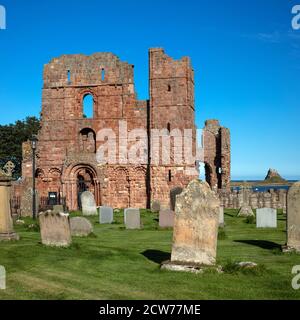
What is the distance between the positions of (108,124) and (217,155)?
35.7ft

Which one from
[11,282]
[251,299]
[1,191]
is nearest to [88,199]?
[1,191]

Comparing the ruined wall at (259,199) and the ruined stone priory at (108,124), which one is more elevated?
the ruined stone priory at (108,124)

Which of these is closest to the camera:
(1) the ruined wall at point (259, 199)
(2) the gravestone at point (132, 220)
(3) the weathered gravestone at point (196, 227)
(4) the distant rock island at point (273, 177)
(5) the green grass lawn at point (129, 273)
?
(5) the green grass lawn at point (129, 273)

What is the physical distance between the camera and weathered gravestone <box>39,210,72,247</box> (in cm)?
1290

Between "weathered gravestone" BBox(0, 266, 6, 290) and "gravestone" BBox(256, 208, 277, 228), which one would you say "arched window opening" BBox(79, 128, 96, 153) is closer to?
"gravestone" BBox(256, 208, 277, 228)

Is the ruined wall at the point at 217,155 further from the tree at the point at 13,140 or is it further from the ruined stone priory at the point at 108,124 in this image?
the tree at the point at 13,140

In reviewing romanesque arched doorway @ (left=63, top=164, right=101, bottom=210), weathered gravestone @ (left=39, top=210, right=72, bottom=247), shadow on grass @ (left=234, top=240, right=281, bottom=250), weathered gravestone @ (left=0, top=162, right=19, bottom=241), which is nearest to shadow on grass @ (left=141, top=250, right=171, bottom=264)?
weathered gravestone @ (left=39, top=210, right=72, bottom=247)

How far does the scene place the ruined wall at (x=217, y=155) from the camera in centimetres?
3841

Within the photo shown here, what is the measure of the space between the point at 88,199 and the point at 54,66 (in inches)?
493

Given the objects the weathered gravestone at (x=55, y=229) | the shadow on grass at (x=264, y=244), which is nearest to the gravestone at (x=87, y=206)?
the shadow on grass at (x=264, y=244)

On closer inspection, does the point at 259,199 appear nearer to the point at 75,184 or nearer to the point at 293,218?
the point at 75,184

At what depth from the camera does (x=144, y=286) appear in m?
8.69

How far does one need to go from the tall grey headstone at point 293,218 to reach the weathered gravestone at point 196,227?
9.93ft
